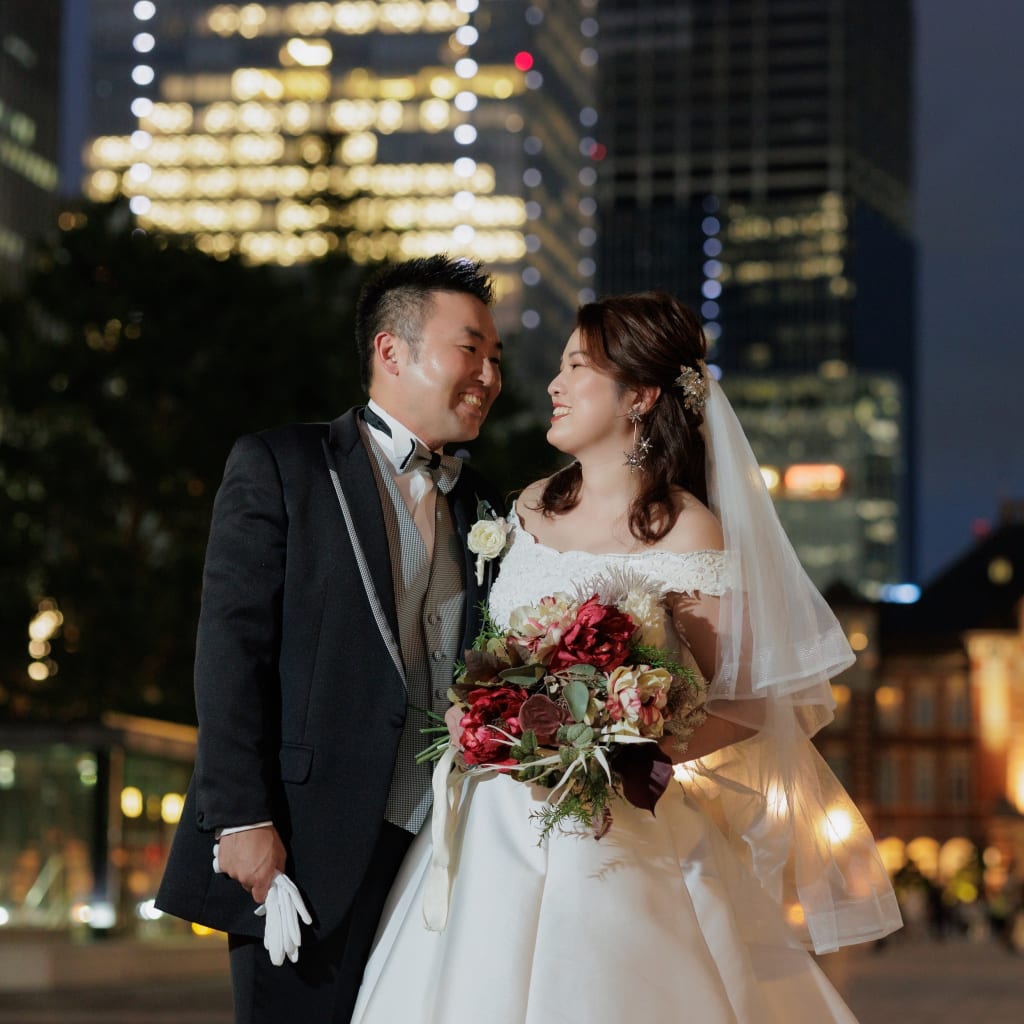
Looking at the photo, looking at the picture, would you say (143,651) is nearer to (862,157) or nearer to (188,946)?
(188,946)

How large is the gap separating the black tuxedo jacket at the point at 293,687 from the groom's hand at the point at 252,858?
5 centimetres

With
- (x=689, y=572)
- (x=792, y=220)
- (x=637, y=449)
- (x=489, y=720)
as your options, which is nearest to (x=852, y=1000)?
(x=637, y=449)

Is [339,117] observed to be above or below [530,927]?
above

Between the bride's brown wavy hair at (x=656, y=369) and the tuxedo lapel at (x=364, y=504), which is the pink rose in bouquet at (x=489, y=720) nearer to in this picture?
the tuxedo lapel at (x=364, y=504)

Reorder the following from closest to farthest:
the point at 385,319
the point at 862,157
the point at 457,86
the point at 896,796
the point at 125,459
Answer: the point at 385,319, the point at 125,459, the point at 896,796, the point at 457,86, the point at 862,157

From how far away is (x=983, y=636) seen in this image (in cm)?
7881

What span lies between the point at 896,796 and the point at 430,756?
75265mm

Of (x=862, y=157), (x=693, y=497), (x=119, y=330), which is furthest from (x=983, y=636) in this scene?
(x=862, y=157)

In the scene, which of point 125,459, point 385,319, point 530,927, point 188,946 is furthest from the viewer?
point 125,459

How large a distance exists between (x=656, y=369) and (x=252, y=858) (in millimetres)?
1705

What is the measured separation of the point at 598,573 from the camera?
4859mm

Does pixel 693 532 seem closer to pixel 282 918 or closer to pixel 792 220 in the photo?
pixel 282 918

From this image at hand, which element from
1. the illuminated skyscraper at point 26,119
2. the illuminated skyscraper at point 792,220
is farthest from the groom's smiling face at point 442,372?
the illuminated skyscraper at point 792,220

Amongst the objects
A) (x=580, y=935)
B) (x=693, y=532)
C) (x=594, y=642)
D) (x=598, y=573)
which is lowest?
(x=580, y=935)
